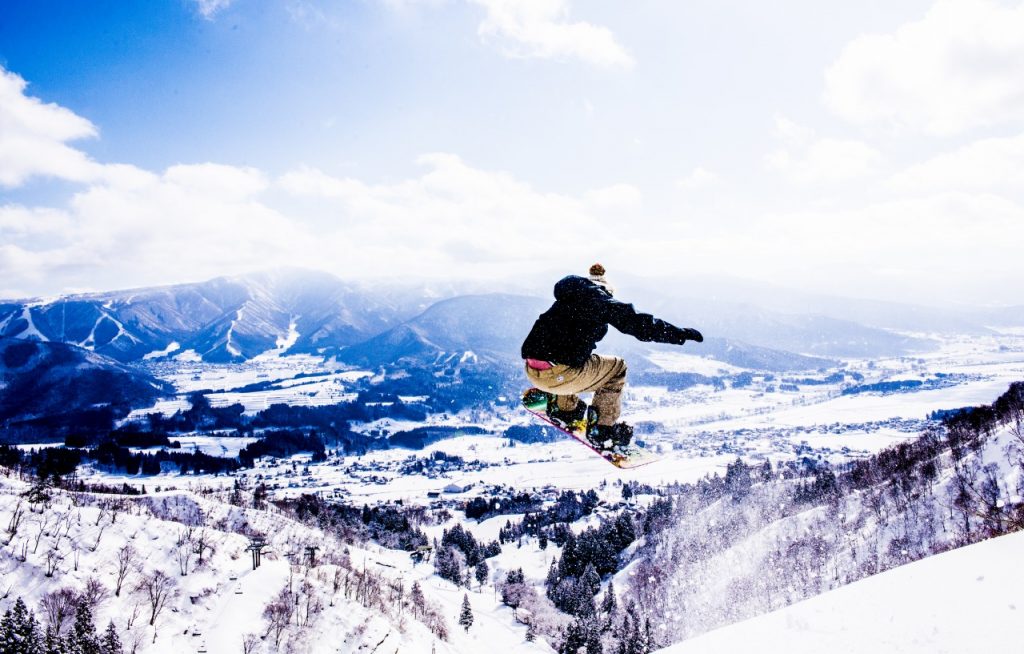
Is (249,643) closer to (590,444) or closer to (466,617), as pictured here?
(466,617)

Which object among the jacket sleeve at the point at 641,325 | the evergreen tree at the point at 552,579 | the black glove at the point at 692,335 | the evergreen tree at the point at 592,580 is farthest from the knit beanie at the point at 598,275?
the evergreen tree at the point at 552,579

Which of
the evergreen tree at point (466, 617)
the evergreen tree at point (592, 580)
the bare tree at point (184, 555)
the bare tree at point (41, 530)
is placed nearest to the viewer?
the bare tree at point (41, 530)

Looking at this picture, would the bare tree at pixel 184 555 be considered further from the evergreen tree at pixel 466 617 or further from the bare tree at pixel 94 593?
the evergreen tree at pixel 466 617

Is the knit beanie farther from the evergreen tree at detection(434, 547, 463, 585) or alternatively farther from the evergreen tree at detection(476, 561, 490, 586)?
the evergreen tree at detection(476, 561, 490, 586)

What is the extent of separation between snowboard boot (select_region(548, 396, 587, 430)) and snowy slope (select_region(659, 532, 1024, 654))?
4.03 metres

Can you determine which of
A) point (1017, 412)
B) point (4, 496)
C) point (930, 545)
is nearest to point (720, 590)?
point (930, 545)

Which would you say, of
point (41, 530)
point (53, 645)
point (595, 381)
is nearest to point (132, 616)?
point (53, 645)

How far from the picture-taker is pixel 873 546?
53219mm

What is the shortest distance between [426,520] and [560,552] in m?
30.7

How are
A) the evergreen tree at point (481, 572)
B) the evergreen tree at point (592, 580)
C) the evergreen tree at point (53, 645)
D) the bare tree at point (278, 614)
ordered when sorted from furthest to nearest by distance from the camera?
the evergreen tree at point (481, 572), the evergreen tree at point (592, 580), the bare tree at point (278, 614), the evergreen tree at point (53, 645)

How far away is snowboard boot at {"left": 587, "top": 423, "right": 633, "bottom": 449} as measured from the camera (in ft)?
29.3

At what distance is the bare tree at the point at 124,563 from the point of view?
36.0 metres

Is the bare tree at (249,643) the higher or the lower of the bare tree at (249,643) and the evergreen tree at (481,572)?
the higher

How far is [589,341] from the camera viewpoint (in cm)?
770
